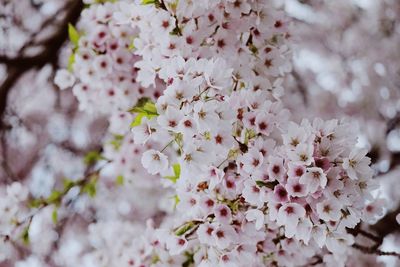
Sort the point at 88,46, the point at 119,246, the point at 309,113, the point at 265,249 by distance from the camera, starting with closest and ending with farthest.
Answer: the point at 265,249, the point at 88,46, the point at 119,246, the point at 309,113

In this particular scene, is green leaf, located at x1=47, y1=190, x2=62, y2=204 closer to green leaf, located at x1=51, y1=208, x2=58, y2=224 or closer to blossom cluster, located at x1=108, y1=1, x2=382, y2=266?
green leaf, located at x1=51, y1=208, x2=58, y2=224

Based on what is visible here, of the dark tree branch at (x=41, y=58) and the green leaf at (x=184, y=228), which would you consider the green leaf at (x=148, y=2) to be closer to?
the green leaf at (x=184, y=228)

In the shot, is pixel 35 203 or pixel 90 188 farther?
pixel 90 188

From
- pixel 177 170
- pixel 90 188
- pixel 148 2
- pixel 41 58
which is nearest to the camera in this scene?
pixel 148 2

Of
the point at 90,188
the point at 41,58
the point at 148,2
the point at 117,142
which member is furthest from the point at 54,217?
the point at 148,2

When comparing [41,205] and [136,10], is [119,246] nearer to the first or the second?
[41,205]

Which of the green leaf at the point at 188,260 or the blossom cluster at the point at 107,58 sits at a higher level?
the blossom cluster at the point at 107,58

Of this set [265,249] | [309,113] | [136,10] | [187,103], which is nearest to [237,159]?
[187,103]

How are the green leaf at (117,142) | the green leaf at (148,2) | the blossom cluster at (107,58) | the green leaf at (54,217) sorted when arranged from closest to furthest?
the green leaf at (148,2) < the blossom cluster at (107,58) < the green leaf at (54,217) < the green leaf at (117,142)

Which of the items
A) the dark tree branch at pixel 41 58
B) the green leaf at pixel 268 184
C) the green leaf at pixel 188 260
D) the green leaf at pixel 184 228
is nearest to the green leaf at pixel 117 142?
the dark tree branch at pixel 41 58

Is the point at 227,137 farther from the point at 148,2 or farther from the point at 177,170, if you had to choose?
the point at 148,2

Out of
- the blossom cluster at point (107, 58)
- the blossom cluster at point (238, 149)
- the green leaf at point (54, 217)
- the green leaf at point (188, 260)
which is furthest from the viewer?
the green leaf at point (54, 217)
